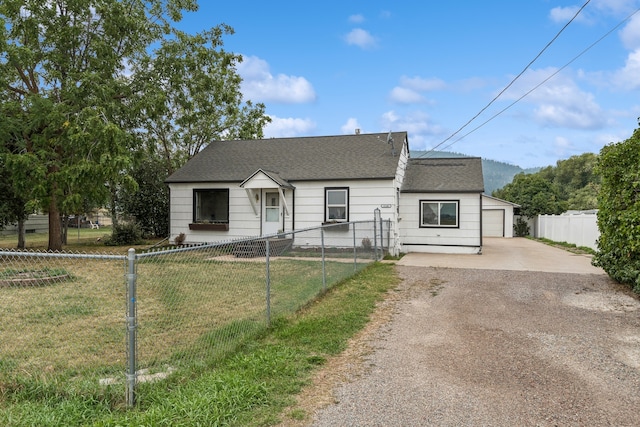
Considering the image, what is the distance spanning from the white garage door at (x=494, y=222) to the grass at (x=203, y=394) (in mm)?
25995

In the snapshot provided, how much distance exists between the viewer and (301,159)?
55.2ft

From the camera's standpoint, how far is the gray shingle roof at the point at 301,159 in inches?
605

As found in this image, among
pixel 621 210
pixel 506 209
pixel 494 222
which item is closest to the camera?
pixel 621 210

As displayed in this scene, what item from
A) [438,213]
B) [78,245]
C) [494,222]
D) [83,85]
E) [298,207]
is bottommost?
[78,245]

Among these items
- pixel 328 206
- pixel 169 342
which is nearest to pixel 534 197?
pixel 328 206

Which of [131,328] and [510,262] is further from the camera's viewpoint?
[510,262]

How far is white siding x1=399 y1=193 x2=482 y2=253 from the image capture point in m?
15.7

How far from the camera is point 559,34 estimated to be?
11375 mm

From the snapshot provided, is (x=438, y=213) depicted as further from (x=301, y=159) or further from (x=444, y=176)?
(x=301, y=159)

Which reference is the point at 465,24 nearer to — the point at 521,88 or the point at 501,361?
the point at 521,88

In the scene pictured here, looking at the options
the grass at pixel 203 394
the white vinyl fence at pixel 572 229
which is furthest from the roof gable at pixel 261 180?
the white vinyl fence at pixel 572 229

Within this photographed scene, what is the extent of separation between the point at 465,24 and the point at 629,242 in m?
10.8

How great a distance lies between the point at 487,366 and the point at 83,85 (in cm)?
1330

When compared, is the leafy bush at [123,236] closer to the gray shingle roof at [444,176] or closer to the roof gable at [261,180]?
the roof gable at [261,180]
